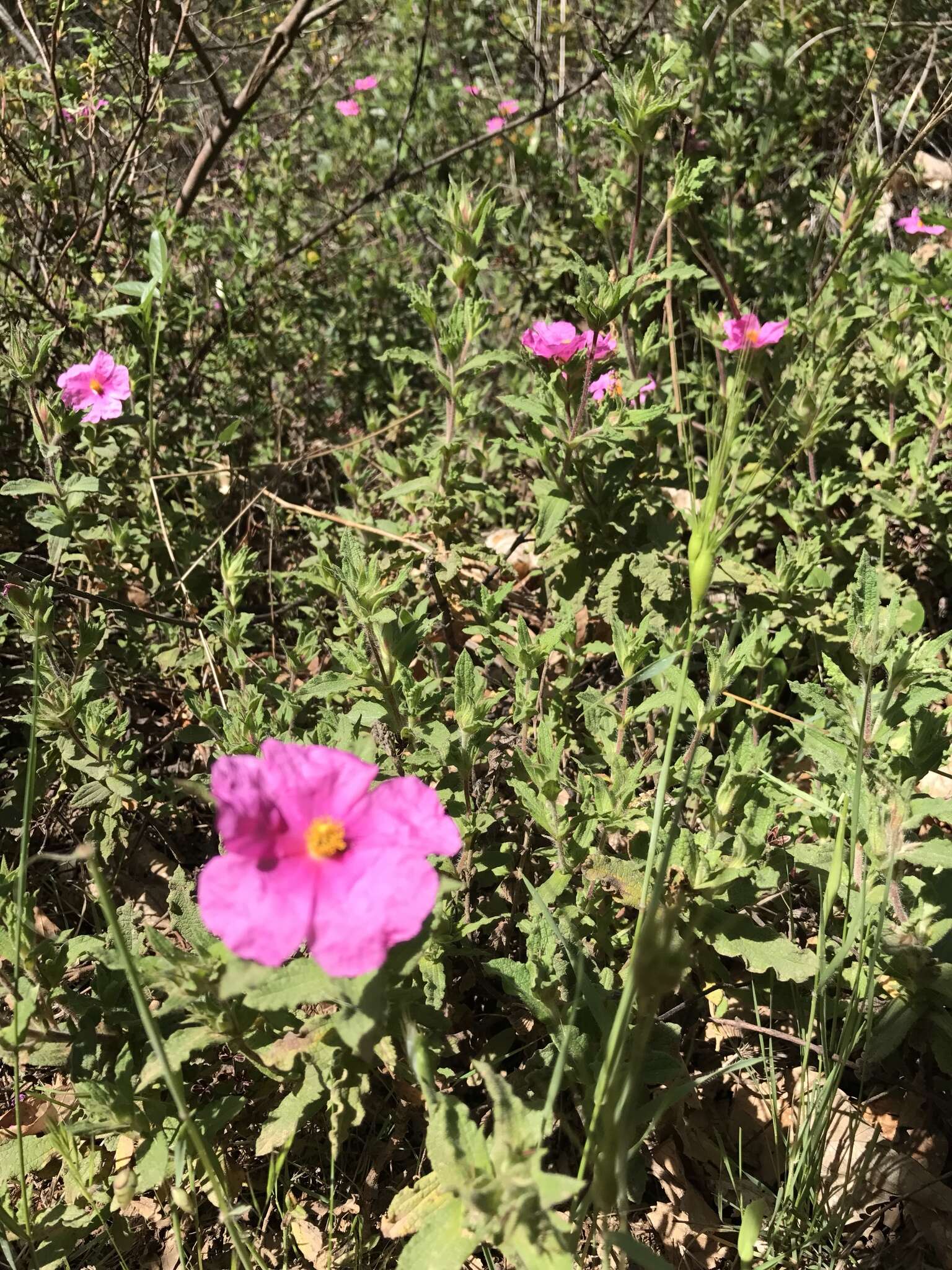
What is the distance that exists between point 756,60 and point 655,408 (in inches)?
102

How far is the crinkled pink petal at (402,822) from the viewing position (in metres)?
1.22

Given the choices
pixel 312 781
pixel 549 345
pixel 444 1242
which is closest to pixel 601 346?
pixel 549 345

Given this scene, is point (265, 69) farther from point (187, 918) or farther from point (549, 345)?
point (187, 918)

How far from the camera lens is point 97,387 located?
2824mm

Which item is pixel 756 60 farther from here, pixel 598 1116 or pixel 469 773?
pixel 598 1116

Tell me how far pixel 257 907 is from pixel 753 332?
2.40 metres

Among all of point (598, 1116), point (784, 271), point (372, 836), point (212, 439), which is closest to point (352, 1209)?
point (598, 1116)

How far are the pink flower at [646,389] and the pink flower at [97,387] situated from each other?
1.55 metres

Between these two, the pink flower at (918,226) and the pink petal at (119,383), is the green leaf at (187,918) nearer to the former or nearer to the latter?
the pink petal at (119,383)

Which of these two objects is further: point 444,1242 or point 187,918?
A: point 187,918

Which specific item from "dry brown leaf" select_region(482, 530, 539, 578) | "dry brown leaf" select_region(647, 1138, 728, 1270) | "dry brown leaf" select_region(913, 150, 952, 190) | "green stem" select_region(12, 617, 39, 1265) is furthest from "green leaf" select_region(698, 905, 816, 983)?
"dry brown leaf" select_region(913, 150, 952, 190)

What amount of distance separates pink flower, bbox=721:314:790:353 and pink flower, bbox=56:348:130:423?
1908 millimetres

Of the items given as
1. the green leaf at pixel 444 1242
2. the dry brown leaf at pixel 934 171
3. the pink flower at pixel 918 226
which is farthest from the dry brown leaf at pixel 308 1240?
the dry brown leaf at pixel 934 171

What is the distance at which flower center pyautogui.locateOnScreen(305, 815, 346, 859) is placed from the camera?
1.23 m
